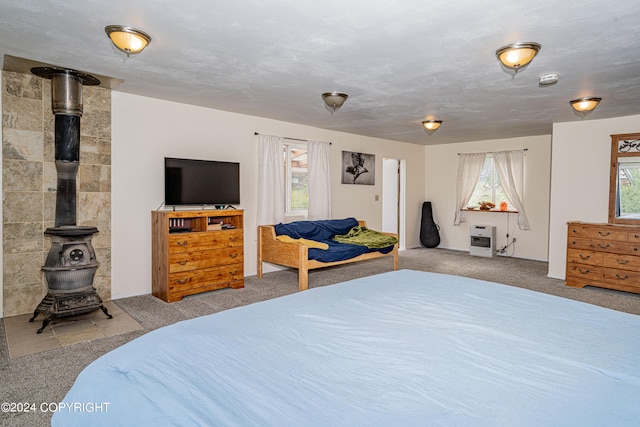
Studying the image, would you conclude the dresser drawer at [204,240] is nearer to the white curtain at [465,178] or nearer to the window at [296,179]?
the window at [296,179]

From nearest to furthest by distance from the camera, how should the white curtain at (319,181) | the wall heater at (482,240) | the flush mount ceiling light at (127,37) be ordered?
1. the flush mount ceiling light at (127,37)
2. the white curtain at (319,181)
3. the wall heater at (482,240)

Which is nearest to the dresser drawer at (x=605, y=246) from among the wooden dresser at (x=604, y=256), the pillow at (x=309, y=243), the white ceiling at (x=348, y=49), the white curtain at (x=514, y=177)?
the wooden dresser at (x=604, y=256)

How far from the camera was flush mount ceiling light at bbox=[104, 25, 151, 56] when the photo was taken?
8.38 feet

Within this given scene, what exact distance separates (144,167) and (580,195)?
5.91 m

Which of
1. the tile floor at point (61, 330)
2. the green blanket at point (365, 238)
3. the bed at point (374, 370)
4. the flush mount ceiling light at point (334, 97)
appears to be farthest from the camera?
the green blanket at point (365, 238)

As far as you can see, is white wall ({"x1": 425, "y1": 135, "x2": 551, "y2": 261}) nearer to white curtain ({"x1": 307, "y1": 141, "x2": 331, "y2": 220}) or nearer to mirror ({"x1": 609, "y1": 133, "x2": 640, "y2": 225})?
mirror ({"x1": 609, "y1": 133, "x2": 640, "y2": 225})

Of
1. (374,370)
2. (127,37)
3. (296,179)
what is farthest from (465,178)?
(374,370)

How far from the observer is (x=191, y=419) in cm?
92

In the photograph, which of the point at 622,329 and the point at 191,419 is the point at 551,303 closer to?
the point at 622,329

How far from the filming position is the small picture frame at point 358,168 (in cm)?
690

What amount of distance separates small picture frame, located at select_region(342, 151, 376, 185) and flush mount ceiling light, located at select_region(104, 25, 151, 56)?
450 centimetres

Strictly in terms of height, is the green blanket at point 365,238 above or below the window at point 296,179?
below

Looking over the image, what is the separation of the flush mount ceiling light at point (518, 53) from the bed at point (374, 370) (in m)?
1.95

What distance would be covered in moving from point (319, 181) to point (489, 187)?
378 cm
